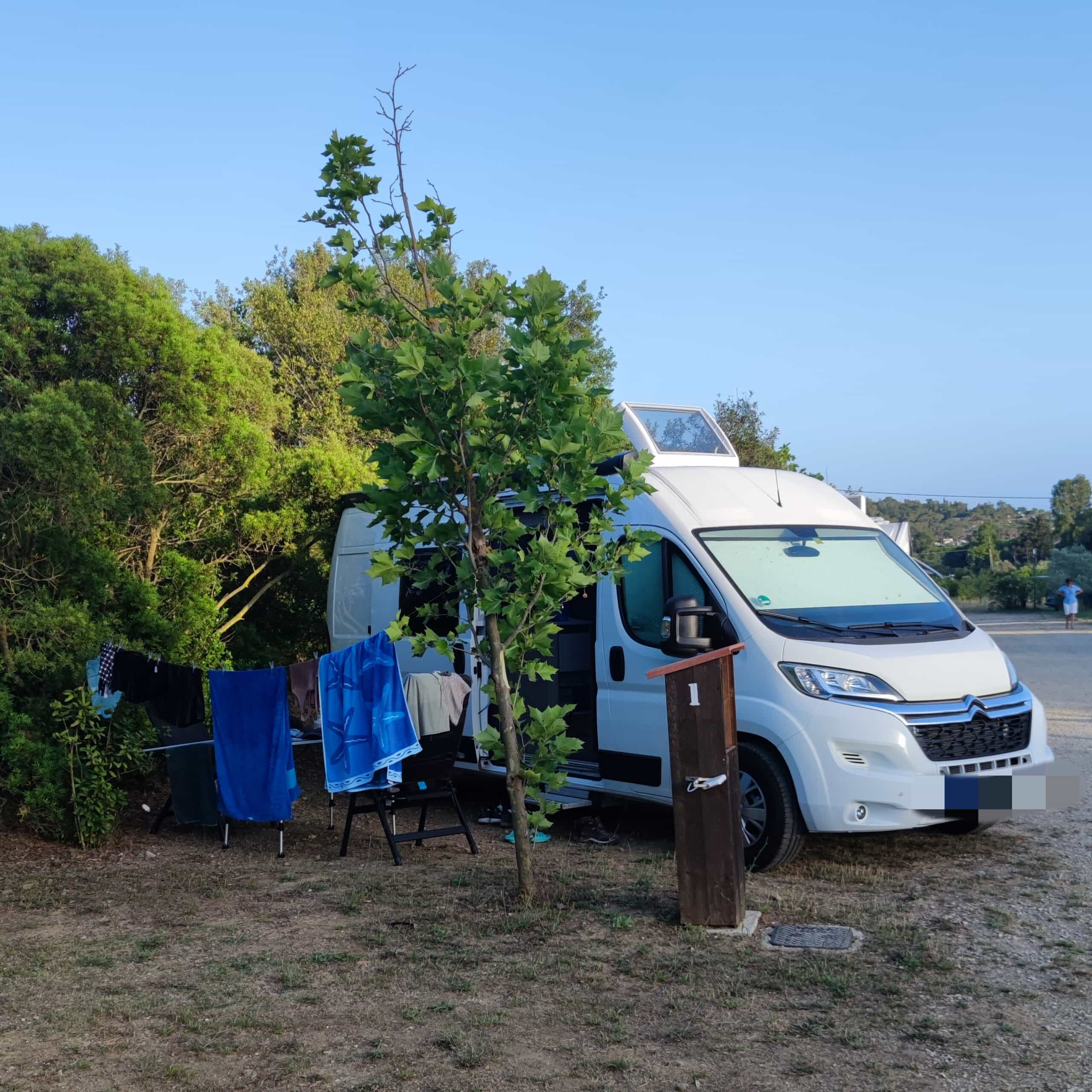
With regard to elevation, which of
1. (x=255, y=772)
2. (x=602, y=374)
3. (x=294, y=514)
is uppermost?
(x=602, y=374)

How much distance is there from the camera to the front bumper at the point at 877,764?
245 inches

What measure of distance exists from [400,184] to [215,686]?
144 inches

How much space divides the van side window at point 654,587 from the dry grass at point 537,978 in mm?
1414

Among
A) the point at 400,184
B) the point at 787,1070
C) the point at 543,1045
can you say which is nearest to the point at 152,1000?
the point at 543,1045

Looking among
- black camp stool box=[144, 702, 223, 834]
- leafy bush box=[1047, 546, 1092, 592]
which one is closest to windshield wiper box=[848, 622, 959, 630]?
black camp stool box=[144, 702, 223, 834]

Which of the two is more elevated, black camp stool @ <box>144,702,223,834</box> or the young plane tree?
the young plane tree

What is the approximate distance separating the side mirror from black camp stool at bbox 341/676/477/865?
164cm

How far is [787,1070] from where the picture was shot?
4035 millimetres

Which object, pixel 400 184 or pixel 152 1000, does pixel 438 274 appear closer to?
pixel 400 184

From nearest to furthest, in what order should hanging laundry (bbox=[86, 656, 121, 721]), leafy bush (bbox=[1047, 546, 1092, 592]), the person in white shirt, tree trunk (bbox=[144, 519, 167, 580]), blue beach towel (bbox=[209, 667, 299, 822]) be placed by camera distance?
blue beach towel (bbox=[209, 667, 299, 822]) < hanging laundry (bbox=[86, 656, 121, 721]) < tree trunk (bbox=[144, 519, 167, 580]) < the person in white shirt < leafy bush (bbox=[1047, 546, 1092, 592])

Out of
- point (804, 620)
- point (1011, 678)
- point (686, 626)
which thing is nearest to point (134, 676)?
point (686, 626)

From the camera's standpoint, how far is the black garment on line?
26.6ft

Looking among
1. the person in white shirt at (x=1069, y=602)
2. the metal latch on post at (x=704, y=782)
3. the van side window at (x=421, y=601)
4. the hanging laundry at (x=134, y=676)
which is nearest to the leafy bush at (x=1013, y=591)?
the person in white shirt at (x=1069, y=602)

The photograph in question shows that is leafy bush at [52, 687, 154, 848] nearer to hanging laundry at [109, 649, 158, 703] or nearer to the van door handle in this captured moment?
hanging laundry at [109, 649, 158, 703]
